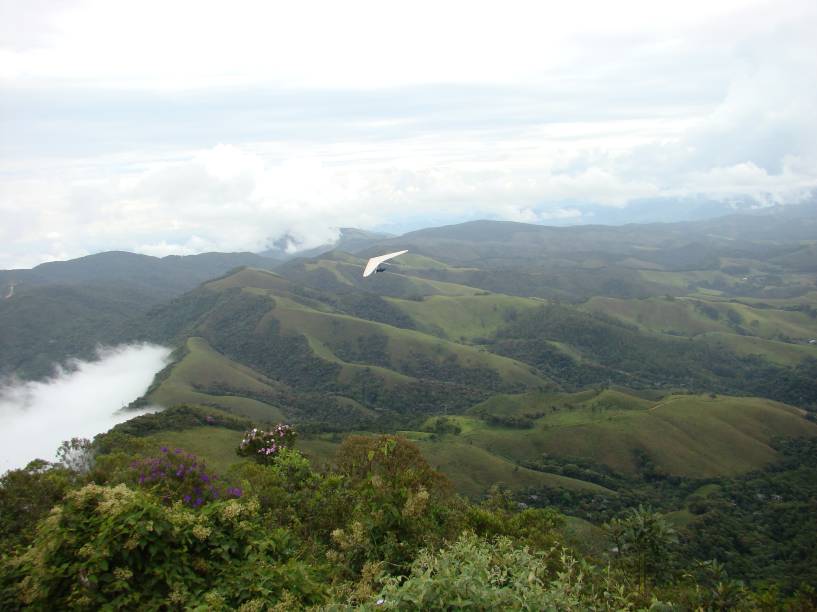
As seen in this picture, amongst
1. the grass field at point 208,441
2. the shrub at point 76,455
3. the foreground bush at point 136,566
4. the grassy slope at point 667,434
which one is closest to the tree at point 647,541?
the foreground bush at point 136,566

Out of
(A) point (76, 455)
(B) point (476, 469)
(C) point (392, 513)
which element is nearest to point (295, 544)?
(C) point (392, 513)

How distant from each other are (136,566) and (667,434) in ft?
551

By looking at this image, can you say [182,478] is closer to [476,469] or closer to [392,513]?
[392,513]

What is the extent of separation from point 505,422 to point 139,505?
171 m

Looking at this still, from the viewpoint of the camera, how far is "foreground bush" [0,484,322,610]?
1552 cm

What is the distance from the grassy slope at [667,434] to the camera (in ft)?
495

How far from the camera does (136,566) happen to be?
16.2 metres

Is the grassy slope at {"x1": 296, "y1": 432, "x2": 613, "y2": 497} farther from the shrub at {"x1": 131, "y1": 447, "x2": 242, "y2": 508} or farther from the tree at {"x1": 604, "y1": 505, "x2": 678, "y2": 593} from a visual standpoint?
the shrub at {"x1": 131, "y1": 447, "x2": 242, "y2": 508}

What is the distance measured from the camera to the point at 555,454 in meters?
155

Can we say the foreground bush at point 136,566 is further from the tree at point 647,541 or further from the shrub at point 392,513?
the tree at point 647,541

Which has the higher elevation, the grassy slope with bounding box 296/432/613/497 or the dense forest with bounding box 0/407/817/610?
the dense forest with bounding box 0/407/817/610

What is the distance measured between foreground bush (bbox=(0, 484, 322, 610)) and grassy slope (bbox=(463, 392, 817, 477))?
145 metres

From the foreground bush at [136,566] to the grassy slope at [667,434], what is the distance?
145083 mm

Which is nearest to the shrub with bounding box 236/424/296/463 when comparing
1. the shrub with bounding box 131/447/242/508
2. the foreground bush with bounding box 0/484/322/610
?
the shrub with bounding box 131/447/242/508
